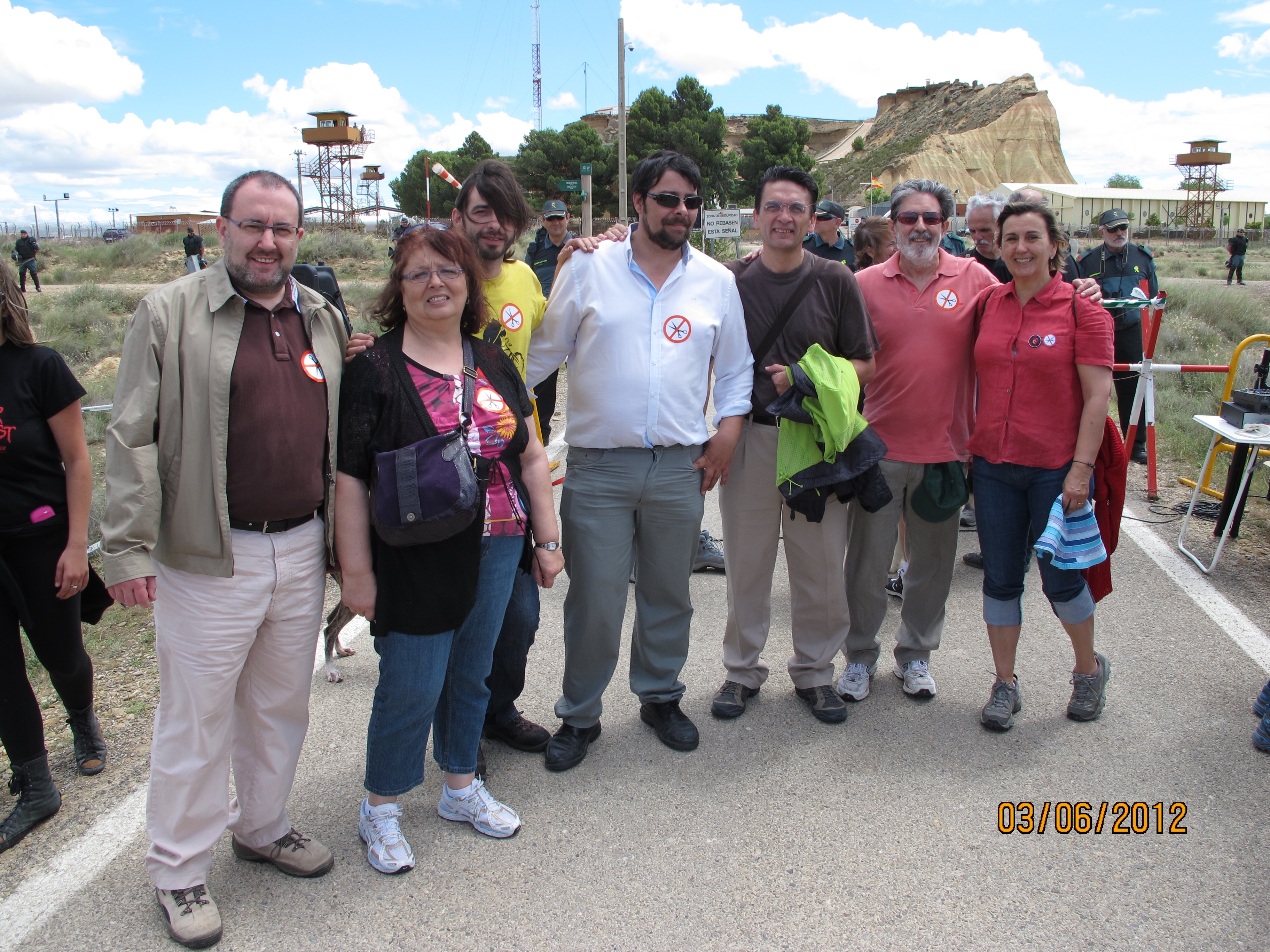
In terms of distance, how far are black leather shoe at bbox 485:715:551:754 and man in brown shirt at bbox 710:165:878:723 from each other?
753mm

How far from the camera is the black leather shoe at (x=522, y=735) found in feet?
11.3

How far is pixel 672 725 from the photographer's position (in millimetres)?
3500

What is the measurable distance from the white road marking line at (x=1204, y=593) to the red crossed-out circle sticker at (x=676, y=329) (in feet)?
10.4

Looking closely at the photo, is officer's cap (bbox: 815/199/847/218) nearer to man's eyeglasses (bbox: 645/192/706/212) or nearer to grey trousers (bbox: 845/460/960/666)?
grey trousers (bbox: 845/460/960/666)

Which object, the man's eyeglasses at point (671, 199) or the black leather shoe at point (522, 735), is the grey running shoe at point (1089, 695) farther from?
the man's eyeglasses at point (671, 199)

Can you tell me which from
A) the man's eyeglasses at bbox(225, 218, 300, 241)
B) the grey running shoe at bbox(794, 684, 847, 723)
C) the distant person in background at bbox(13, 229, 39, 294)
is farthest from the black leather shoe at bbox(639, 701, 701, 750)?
the distant person in background at bbox(13, 229, 39, 294)

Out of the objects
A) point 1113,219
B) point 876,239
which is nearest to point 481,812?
point 876,239

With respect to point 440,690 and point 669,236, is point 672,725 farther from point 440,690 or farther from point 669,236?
point 669,236

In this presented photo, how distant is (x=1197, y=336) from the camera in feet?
51.8

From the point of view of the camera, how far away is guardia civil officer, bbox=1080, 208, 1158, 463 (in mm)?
7969

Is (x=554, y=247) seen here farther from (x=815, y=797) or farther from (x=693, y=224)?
(x=815, y=797)

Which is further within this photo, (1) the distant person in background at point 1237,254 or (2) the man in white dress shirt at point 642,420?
(1) the distant person in background at point 1237,254

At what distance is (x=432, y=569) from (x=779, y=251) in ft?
6.31

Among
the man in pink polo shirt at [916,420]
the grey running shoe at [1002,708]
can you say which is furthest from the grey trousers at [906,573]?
the grey running shoe at [1002,708]
